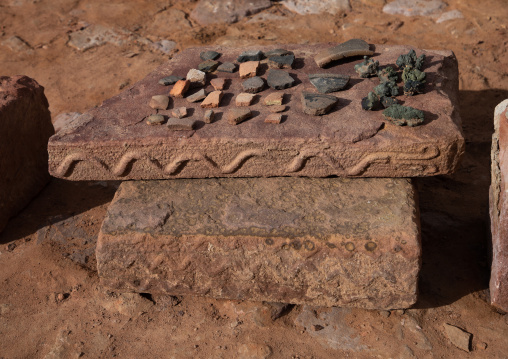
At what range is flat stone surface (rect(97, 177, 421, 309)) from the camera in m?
2.45

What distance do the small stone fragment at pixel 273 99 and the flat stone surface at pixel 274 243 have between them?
243 mm

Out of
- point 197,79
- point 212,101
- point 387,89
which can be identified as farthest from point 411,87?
point 197,79

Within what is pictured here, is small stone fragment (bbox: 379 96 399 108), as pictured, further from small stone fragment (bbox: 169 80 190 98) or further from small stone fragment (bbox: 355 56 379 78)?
small stone fragment (bbox: 169 80 190 98)

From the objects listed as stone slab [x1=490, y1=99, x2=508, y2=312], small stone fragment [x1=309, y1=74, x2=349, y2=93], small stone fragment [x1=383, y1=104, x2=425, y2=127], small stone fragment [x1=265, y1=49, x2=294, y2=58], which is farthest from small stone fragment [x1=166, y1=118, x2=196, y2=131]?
stone slab [x1=490, y1=99, x2=508, y2=312]

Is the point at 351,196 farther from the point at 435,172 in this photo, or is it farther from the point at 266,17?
the point at 266,17

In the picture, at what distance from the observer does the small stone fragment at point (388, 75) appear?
298cm

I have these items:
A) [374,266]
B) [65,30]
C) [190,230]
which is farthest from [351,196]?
[65,30]

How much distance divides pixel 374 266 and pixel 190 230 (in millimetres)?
907

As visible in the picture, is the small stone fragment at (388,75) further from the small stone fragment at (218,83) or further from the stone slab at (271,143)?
the small stone fragment at (218,83)

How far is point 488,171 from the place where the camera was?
3.61m

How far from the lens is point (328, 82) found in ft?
9.84

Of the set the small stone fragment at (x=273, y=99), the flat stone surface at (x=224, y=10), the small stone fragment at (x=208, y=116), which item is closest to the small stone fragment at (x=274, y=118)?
the small stone fragment at (x=273, y=99)

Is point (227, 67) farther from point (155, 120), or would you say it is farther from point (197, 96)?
point (155, 120)

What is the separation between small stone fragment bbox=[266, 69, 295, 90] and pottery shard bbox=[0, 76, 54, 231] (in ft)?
5.36
